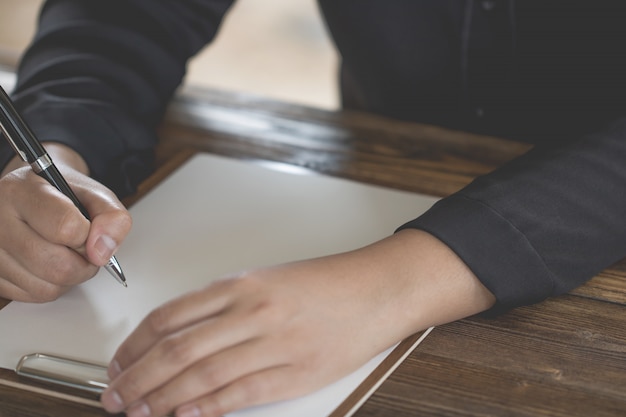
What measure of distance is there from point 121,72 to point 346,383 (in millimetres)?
562

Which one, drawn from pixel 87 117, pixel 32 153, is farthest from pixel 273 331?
pixel 87 117

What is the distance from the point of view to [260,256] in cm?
73

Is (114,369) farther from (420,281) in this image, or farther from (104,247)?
(420,281)

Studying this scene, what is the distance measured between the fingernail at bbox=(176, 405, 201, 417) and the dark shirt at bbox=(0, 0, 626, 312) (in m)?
0.24

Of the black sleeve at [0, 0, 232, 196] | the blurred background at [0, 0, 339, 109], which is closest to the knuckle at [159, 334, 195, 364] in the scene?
the black sleeve at [0, 0, 232, 196]

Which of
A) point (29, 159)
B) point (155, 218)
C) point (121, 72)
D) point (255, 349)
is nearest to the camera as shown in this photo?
point (255, 349)

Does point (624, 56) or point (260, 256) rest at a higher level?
point (624, 56)

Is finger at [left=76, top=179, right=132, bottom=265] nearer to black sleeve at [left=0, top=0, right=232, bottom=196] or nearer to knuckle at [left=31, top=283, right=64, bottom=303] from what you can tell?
knuckle at [left=31, top=283, right=64, bottom=303]

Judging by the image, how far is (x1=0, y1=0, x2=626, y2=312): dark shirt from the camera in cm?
67

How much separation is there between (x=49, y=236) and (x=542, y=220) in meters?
0.42

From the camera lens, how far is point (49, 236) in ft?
2.13

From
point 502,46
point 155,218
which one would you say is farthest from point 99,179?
point 502,46

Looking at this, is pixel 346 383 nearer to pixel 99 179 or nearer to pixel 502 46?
pixel 99 179

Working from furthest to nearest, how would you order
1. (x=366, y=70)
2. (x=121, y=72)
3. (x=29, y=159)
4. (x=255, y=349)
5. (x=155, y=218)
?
(x=366, y=70) → (x=121, y=72) → (x=155, y=218) → (x=29, y=159) → (x=255, y=349)
